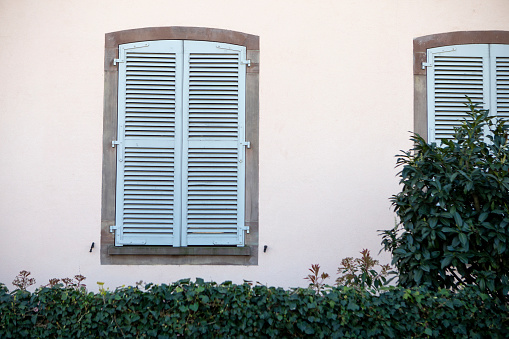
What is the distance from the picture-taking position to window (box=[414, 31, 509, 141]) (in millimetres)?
6113

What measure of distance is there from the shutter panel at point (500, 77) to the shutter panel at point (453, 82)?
55 mm

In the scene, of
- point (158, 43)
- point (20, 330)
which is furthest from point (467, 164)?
point (20, 330)

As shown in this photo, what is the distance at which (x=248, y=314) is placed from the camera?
14.6 ft

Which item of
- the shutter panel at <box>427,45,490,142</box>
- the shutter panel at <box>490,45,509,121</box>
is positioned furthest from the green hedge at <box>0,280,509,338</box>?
the shutter panel at <box>490,45,509,121</box>

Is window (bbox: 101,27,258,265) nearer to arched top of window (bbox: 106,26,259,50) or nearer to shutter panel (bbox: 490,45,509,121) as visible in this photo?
arched top of window (bbox: 106,26,259,50)

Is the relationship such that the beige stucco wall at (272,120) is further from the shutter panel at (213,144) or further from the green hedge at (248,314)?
the green hedge at (248,314)

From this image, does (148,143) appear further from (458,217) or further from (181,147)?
(458,217)

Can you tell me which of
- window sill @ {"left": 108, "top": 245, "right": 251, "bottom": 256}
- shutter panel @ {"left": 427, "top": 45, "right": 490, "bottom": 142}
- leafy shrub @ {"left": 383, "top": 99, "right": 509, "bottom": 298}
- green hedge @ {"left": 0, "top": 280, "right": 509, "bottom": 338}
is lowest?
green hedge @ {"left": 0, "top": 280, "right": 509, "bottom": 338}

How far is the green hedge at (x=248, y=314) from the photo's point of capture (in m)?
4.46

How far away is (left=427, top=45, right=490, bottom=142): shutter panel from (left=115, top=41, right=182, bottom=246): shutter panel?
238 cm

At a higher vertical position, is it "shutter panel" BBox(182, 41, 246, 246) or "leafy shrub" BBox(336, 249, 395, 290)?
"shutter panel" BBox(182, 41, 246, 246)

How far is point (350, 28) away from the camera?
6.15 metres

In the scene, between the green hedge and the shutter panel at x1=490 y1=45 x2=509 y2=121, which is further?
the shutter panel at x1=490 y1=45 x2=509 y2=121

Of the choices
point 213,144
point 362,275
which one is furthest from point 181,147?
point 362,275
